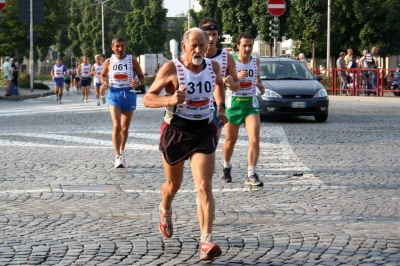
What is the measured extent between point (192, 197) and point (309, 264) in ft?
11.2

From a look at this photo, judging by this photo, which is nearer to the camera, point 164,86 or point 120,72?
point 164,86

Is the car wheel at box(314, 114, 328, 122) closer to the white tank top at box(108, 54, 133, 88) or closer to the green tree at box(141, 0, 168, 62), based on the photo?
the white tank top at box(108, 54, 133, 88)

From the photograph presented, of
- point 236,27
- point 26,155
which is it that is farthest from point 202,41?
point 236,27

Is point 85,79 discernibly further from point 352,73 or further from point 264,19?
point 264,19

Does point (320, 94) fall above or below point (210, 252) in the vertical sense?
above

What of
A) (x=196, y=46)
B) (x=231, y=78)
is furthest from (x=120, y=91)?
(x=196, y=46)

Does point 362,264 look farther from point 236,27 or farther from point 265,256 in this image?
point 236,27

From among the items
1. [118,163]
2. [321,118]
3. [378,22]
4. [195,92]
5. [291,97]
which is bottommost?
[118,163]

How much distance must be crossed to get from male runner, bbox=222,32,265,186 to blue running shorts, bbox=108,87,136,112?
6.75ft

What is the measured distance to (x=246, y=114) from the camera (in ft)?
35.0

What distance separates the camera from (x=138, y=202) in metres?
9.34

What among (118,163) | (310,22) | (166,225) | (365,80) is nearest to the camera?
(166,225)

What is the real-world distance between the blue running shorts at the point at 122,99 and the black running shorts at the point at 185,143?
18.1 ft

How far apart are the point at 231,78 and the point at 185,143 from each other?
3.69ft
